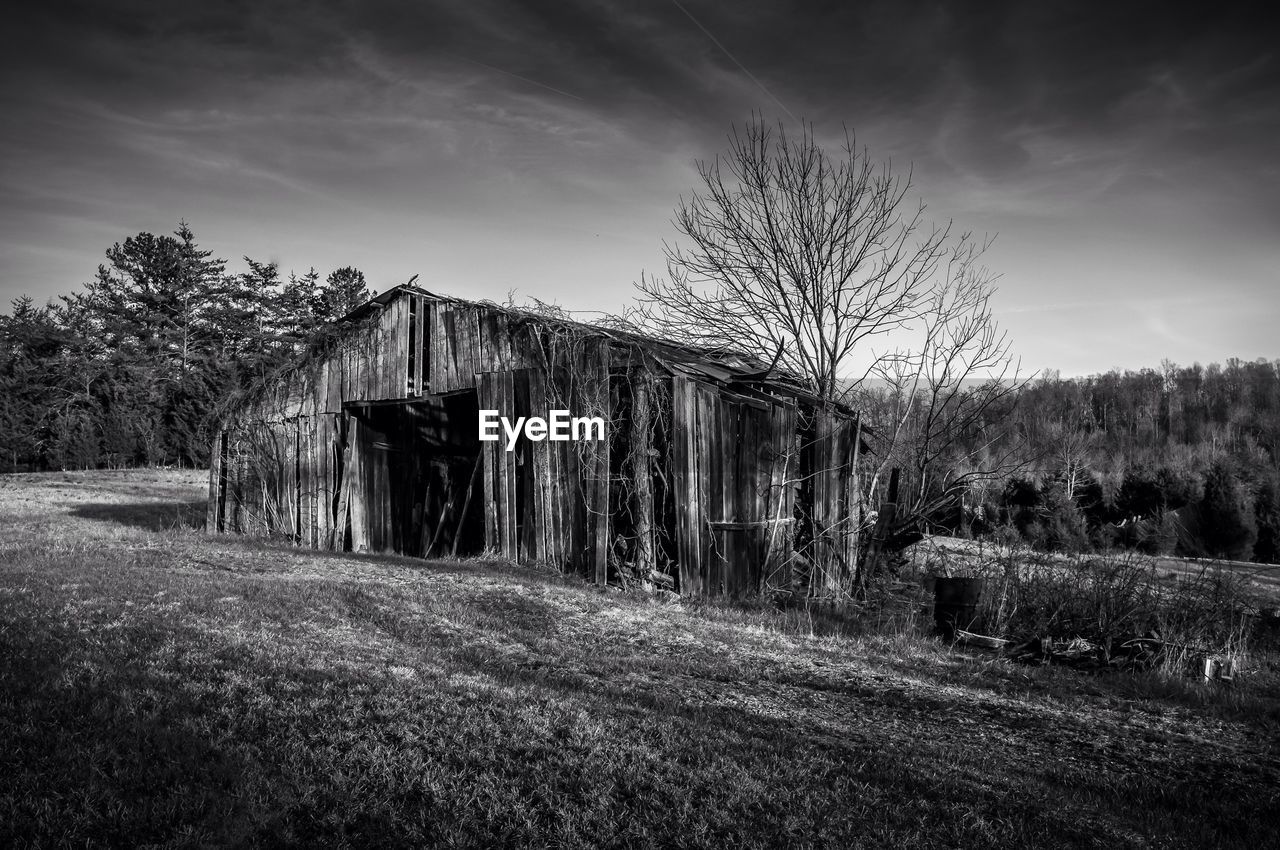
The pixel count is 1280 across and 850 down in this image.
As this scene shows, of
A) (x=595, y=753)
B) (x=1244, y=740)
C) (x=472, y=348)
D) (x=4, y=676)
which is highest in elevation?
(x=472, y=348)

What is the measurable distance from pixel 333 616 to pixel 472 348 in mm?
6281

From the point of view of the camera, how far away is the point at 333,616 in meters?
7.99

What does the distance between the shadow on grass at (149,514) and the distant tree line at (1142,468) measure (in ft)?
51.2

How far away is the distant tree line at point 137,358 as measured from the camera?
123 feet

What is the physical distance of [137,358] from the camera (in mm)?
39812

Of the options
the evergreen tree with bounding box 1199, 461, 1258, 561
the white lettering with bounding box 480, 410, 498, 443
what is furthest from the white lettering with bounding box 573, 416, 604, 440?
the evergreen tree with bounding box 1199, 461, 1258, 561

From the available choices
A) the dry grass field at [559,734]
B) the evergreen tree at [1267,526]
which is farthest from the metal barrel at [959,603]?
the evergreen tree at [1267,526]

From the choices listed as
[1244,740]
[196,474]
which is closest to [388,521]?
[1244,740]

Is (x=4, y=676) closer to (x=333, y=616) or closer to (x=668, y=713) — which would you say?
(x=333, y=616)

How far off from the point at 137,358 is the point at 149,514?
2479 centimetres

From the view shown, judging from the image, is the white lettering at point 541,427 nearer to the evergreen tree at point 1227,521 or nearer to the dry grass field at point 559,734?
the dry grass field at point 559,734

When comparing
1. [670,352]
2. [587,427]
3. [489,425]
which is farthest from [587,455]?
[670,352]

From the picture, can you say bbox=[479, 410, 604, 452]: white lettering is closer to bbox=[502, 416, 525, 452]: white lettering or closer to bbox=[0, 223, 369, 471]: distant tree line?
bbox=[502, 416, 525, 452]: white lettering

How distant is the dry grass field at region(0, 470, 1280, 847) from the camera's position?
3654 millimetres
